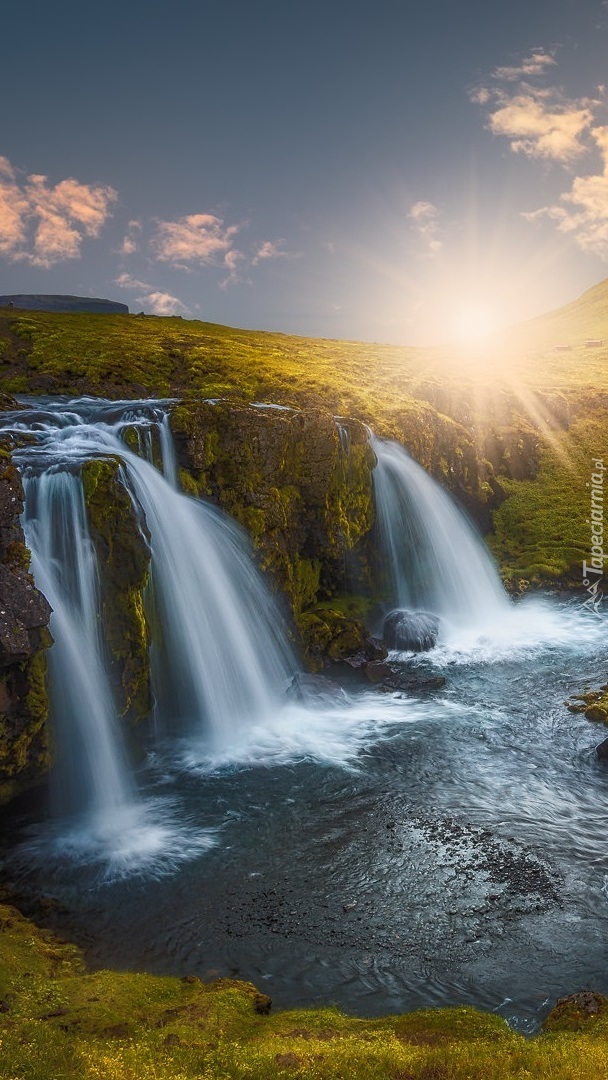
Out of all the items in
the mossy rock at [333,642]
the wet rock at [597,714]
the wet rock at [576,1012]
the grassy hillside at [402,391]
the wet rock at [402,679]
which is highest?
the grassy hillside at [402,391]

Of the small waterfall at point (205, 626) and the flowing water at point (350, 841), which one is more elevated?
the small waterfall at point (205, 626)

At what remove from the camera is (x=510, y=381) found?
230 ft

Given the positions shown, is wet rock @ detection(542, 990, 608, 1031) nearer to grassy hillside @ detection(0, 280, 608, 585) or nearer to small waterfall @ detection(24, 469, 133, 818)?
small waterfall @ detection(24, 469, 133, 818)

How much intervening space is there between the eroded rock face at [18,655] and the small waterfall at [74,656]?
3.11 ft

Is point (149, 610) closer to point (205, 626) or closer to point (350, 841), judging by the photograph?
point (205, 626)

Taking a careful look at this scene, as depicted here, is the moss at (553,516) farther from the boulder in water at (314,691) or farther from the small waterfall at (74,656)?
the small waterfall at (74,656)

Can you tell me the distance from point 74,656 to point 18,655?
301 cm

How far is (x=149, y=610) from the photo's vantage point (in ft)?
72.6

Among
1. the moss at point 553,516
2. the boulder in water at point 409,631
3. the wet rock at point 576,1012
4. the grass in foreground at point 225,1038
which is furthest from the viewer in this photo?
the moss at point 553,516

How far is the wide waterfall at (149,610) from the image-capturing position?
714 inches

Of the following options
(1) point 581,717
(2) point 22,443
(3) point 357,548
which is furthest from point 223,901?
(3) point 357,548

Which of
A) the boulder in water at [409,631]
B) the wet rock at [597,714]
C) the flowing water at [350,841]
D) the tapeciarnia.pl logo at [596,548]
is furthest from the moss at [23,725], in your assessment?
the tapeciarnia.pl logo at [596,548]

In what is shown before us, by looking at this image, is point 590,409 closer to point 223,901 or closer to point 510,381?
point 510,381

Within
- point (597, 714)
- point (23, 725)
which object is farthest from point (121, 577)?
point (597, 714)
